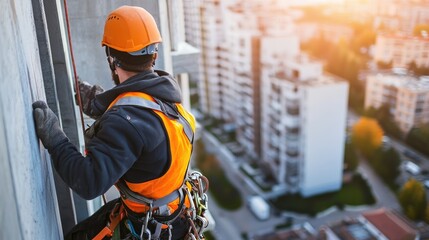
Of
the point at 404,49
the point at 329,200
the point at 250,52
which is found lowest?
the point at 329,200

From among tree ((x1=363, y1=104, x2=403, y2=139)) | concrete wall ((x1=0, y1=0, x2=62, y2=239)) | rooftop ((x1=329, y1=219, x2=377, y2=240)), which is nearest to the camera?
concrete wall ((x1=0, y1=0, x2=62, y2=239))

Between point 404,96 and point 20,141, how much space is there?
1214cm

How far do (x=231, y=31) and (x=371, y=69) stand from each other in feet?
16.1

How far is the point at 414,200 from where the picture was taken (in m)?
10.8

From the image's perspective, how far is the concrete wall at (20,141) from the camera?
90cm

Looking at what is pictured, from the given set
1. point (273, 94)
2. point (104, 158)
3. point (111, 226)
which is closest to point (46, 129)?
point (104, 158)

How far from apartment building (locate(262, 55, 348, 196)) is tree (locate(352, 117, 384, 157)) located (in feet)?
4.95

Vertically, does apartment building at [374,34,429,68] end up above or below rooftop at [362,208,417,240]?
above

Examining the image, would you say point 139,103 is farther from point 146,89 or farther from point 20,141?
point 20,141

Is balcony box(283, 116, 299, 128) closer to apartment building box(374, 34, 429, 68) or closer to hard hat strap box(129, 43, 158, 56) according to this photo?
apartment building box(374, 34, 429, 68)

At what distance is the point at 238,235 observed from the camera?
35.8 feet

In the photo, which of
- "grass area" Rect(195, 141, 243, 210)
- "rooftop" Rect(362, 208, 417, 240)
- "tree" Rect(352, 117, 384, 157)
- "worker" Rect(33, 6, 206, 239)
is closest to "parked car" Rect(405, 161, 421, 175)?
"tree" Rect(352, 117, 384, 157)

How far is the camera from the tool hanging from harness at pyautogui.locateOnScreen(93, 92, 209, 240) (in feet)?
4.37

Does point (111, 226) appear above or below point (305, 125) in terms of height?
above
